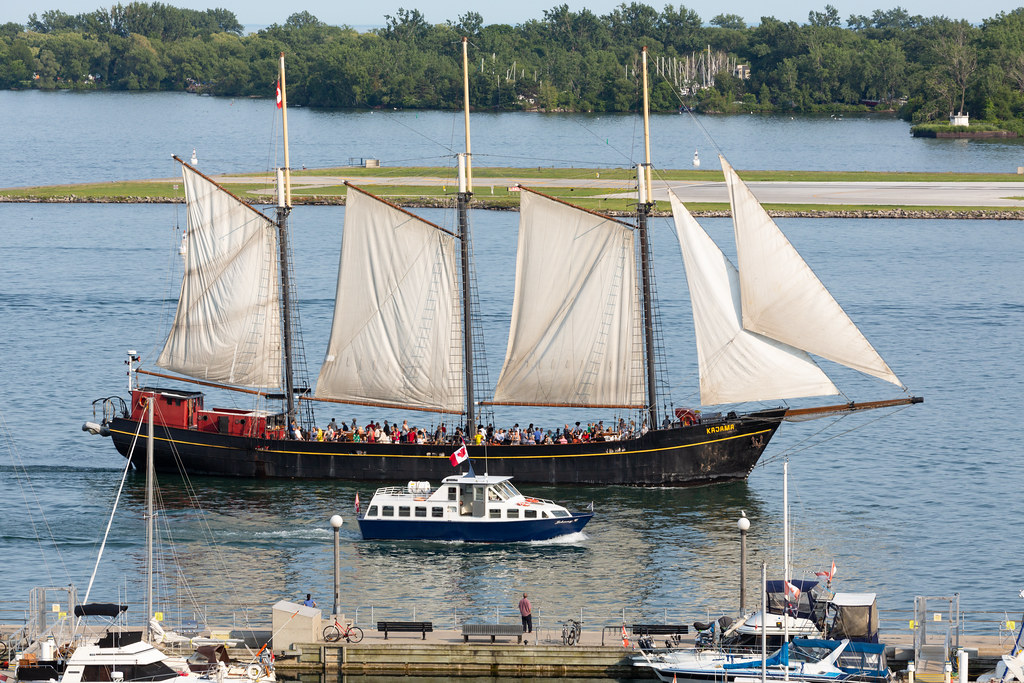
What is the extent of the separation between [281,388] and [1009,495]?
33087mm

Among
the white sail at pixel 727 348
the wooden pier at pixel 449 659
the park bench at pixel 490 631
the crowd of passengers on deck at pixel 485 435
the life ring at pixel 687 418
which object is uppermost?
the white sail at pixel 727 348

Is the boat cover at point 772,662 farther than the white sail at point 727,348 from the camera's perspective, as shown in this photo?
No

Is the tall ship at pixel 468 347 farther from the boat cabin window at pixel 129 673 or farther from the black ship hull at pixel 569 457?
the boat cabin window at pixel 129 673

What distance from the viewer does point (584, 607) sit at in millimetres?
54812

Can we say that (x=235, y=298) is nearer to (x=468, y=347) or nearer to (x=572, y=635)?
(x=468, y=347)

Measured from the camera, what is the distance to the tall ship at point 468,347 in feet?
223

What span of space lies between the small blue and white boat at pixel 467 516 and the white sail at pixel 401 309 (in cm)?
1058

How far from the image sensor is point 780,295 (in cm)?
6656

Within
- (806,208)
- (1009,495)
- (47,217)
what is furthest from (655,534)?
(47,217)

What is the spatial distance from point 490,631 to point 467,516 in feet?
45.1

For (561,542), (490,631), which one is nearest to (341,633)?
(490,631)

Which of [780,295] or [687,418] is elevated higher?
[780,295]

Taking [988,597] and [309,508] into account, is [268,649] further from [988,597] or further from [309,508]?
[988,597]

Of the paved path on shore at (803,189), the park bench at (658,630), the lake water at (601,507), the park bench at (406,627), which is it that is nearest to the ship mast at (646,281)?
the lake water at (601,507)
